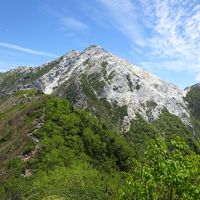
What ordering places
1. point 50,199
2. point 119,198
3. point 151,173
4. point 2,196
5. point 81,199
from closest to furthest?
1. point 151,173
2. point 119,198
3. point 50,199
4. point 81,199
5. point 2,196

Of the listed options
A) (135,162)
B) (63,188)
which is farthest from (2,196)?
(135,162)

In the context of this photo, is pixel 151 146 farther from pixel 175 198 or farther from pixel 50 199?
pixel 50 199

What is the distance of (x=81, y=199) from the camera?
181875mm

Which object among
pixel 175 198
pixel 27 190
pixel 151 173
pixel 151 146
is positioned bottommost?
pixel 175 198

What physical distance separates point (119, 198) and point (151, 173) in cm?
619

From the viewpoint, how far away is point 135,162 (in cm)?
4306

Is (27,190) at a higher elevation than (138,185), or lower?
higher

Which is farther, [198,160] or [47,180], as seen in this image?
[47,180]

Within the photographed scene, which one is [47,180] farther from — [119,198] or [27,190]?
[119,198]

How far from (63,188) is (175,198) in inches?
6382

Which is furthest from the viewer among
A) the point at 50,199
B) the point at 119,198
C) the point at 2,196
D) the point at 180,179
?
the point at 2,196

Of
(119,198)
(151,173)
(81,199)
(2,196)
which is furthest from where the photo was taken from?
(2,196)

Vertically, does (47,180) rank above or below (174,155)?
above

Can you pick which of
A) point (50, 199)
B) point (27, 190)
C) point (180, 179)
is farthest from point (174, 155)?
point (27, 190)
